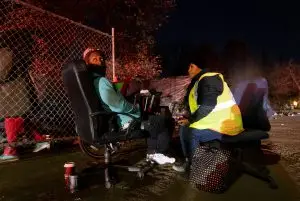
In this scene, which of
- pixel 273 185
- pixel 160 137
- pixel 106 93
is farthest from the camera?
pixel 160 137

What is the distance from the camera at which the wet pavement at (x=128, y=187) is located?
3.42 m

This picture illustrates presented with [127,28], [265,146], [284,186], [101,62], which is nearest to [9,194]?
[101,62]

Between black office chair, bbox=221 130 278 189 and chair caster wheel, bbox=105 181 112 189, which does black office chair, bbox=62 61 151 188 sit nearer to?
chair caster wheel, bbox=105 181 112 189

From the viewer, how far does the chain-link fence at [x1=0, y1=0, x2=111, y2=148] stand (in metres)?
6.57

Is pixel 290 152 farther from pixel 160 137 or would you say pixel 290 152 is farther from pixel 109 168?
pixel 109 168

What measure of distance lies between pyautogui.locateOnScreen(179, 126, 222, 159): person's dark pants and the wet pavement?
371 mm

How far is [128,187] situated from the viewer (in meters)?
3.78

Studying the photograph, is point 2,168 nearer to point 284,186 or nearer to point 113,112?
point 113,112

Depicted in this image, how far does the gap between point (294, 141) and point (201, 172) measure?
4.24 metres

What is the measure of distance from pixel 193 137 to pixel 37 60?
4.50 meters

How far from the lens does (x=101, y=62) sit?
410 cm

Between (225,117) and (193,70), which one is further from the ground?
(193,70)

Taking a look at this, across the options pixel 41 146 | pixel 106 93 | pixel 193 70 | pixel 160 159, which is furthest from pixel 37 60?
pixel 193 70

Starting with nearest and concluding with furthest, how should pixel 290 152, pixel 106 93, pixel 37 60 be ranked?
pixel 106 93
pixel 290 152
pixel 37 60
